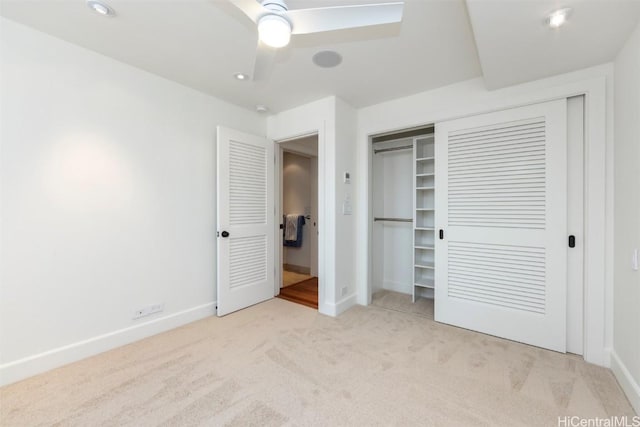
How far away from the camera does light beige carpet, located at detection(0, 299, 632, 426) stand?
1.58 meters

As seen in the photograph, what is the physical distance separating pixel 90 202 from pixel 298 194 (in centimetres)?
329

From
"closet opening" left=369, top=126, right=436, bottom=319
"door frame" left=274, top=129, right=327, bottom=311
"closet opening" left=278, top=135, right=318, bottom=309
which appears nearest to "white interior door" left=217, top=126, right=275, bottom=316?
"door frame" left=274, top=129, right=327, bottom=311

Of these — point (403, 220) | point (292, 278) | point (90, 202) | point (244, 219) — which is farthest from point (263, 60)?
point (292, 278)

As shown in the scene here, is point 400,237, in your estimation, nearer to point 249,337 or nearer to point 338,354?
point 338,354

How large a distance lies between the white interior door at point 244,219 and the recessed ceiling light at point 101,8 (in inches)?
50.7

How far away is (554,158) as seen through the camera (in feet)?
7.40

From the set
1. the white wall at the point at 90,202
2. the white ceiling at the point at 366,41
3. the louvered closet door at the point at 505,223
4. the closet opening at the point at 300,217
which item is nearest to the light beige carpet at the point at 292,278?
the closet opening at the point at 300,217

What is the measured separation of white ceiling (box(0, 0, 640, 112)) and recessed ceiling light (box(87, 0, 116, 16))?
0.15ft

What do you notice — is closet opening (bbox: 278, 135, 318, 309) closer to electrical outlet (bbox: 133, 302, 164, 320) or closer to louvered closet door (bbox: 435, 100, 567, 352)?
electrical outlet (bbox: 133, 302, 164, 320)

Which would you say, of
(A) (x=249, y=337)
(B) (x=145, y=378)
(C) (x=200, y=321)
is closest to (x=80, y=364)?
(B) (x=145, y=378)

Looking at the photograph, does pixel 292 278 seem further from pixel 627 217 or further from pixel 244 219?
pixel 627 217

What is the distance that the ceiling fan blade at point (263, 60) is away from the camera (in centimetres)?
156

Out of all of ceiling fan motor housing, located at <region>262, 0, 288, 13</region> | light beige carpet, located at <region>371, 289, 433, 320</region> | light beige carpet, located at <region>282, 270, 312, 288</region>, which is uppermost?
ceiling fan motor housing, located at <region>262, 0, 288, 13</region>

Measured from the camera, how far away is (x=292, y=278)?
184 inches
